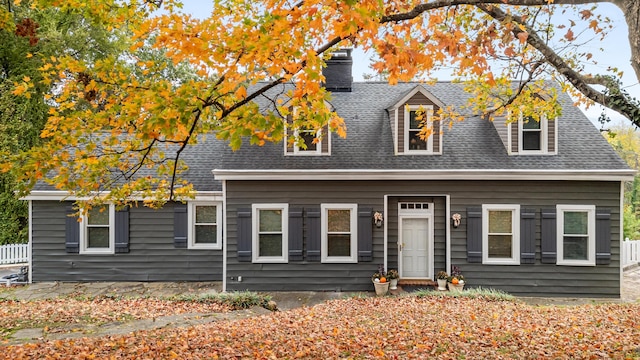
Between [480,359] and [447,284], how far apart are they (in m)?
5.60

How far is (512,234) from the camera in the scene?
396 inches

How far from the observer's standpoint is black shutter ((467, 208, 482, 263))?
1002cm

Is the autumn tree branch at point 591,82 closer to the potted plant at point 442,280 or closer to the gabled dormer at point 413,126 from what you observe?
the gabled dormer at point 413,126

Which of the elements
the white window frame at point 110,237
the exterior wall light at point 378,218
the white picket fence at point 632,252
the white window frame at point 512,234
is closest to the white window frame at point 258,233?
the exterior wall light at point 378,218

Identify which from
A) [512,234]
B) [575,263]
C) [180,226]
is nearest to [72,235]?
[180,226]

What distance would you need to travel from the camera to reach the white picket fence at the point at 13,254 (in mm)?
14453

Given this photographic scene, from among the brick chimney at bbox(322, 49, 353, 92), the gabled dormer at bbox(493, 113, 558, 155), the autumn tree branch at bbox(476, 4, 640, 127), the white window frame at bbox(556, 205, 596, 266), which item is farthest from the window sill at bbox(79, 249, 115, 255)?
the white window frame at bbox(556, 205, 596, 266)

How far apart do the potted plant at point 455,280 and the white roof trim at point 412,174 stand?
2.42 metres

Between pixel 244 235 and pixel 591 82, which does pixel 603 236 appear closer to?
pixel 591 82

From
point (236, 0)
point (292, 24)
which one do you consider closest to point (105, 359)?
point (292, 24)

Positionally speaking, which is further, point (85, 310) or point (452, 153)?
point (452, 153)

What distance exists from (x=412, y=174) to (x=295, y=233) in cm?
346

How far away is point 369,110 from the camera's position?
11883 mm

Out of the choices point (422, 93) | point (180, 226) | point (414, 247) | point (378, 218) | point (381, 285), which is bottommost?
point (381, 285)
